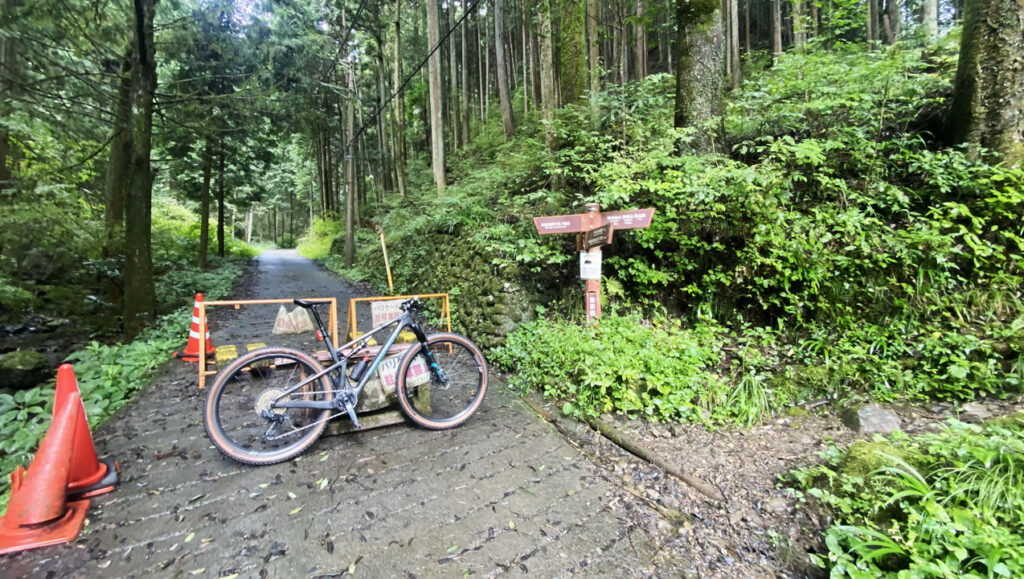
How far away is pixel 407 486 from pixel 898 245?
500cm

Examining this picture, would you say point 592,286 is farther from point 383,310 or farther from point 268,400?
point 268,400

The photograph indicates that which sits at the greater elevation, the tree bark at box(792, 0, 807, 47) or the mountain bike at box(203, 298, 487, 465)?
the tree bark at box(792, 0, 807, 47)

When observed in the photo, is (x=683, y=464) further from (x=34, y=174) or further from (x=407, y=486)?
(x=34, y=174)

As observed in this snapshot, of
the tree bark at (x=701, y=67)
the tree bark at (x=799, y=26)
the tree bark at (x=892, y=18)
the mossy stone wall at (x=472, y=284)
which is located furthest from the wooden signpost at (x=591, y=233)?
the tree bark at (x=892, y=18)

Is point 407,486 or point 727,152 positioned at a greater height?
point 727,152

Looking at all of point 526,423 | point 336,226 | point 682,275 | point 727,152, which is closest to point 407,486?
point 526,423

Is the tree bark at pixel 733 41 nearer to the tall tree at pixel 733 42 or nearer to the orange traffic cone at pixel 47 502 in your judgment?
the tall tree at pixel 733 42

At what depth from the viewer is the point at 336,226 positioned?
24.7m

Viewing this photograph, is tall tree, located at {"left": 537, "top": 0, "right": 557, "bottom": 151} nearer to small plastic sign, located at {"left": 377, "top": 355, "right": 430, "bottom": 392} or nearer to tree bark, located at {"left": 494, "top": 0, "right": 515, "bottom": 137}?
tree bark, located at {"left": 494, "top": 0, "right": 515, "bottom": 137}

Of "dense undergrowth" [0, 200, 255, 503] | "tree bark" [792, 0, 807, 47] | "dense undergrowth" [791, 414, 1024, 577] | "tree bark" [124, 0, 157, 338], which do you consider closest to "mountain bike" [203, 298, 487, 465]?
"dense undergrowth" [0, 200, 255, 503]

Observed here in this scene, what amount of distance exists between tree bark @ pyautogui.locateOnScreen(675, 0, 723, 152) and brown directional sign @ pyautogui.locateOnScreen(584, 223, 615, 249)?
230 cm

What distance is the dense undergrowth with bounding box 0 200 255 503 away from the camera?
3635mm

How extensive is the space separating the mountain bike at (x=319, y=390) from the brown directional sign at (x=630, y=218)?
212 cm

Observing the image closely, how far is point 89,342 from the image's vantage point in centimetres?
652
